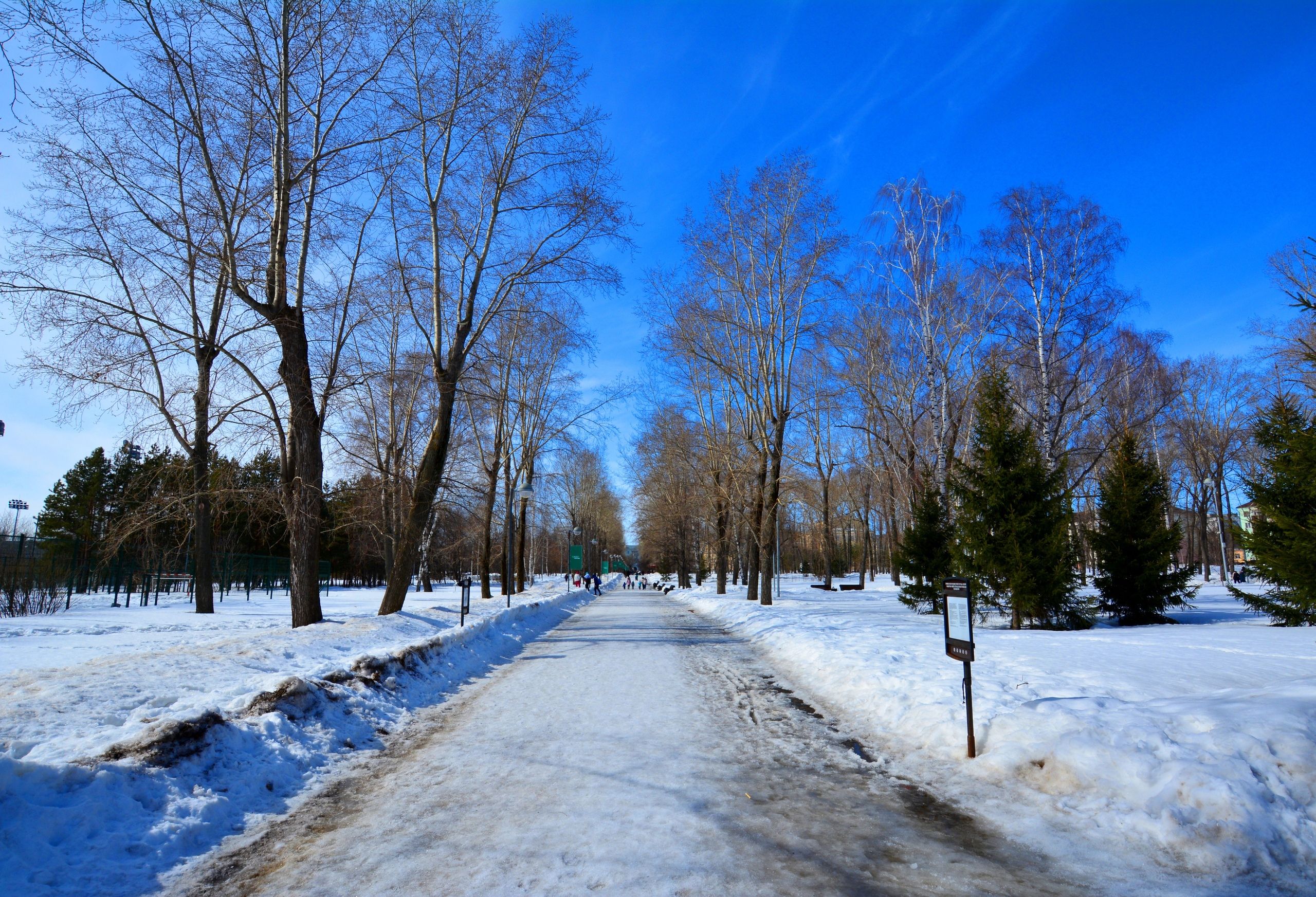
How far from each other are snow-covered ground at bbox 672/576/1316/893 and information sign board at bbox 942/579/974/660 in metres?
0.74

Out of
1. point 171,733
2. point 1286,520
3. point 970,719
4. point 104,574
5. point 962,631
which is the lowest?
point 104,574

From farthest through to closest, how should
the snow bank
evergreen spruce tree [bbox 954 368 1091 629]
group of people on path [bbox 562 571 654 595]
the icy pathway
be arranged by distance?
group of people on path [bbox 562 571 654 595] → evergreen spruce tree [bbox 954 368 1091 629] → the snow bank → the icy pathway

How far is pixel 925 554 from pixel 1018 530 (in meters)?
6.21

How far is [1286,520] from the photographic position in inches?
496

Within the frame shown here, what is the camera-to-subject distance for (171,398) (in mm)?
13797

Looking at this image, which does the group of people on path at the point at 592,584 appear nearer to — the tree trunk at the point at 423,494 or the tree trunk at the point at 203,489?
the tree trunk at the point at 203,489

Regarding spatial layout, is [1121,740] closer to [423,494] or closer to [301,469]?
[301,469]

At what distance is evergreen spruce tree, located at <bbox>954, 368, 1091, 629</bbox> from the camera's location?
546 inches

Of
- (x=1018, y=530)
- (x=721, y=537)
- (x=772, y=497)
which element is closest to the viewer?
(x=1018, y=530)

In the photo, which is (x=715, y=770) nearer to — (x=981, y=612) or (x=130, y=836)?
(x=130, y=836)

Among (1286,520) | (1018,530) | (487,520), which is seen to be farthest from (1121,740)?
(487,520)

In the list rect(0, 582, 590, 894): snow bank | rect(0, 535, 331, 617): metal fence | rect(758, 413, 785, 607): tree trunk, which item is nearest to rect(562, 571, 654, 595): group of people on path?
rect(0, 535, 331, 617): metal fence

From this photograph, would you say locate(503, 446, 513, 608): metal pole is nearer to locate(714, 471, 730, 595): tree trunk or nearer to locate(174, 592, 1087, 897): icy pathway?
locate(714, 471, 730, 595): tree trunk

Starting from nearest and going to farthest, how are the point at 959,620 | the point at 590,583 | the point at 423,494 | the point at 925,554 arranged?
1. the point at 959,620
2. the point at 423,494
3. the point at 925,554
4. the point at 590,583
